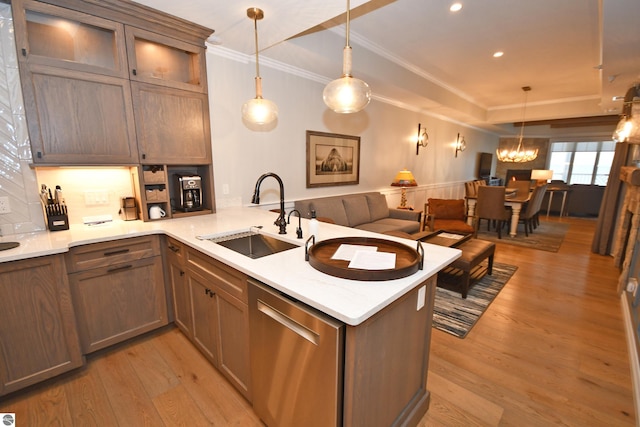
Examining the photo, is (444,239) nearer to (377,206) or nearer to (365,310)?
(377,206)

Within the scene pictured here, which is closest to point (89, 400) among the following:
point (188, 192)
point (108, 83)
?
point (188, 192)

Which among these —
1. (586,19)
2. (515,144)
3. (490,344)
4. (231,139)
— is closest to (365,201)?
(231,139)

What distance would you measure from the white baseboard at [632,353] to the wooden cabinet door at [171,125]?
11.5ft

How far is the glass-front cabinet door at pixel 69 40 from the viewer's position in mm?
1721

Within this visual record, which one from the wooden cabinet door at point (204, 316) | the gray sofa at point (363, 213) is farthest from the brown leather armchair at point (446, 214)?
the wooden cabinet door at point (204, 316)

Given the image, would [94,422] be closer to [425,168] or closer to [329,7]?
[329,7]

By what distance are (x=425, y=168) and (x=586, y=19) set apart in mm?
3626

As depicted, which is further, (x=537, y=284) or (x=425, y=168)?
(x=425, y=168)

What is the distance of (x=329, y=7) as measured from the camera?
6.34 ft

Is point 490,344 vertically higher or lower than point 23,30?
lower

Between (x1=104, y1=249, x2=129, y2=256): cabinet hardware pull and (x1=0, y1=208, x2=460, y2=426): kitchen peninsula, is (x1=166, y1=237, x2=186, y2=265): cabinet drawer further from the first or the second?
(x1=104, y1=249, x2=129, y2=256): cabinet hardware pull

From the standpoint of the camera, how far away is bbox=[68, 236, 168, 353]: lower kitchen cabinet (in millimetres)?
1840

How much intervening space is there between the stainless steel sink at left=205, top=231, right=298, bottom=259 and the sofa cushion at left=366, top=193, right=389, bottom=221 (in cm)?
264

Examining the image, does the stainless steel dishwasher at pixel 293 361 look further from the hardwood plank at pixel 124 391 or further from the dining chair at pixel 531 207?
the dining chair at pixel 531 207
